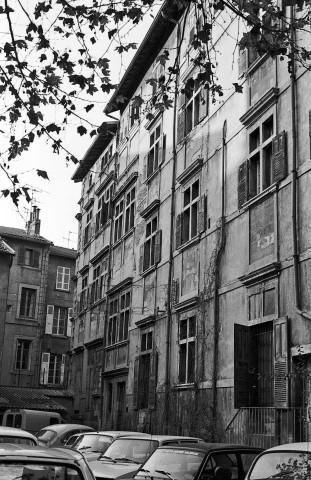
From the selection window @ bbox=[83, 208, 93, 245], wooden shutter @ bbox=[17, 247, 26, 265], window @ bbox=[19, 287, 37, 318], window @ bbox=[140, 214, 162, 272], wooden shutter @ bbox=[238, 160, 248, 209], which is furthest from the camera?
wooden shutter @ bbox=[17, 247, 26, 265]

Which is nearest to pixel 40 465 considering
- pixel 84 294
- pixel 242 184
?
pixel 242 184

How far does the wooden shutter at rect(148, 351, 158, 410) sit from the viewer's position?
836 inches

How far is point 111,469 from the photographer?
37.9 feet

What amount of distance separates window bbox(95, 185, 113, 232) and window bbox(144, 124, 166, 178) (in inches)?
236

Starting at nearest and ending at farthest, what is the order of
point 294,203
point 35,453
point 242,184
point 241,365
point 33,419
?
point 35,453
point 294,203
point 241,365
point 242,184
point 33,419

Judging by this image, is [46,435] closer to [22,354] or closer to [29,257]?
[22,354]

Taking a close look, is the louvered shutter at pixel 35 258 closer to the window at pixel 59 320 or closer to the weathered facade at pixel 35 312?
the weathered facade at pixel 35 312

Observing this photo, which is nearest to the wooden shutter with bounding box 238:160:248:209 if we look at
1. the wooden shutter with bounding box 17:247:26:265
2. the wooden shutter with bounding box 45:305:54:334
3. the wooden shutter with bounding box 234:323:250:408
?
the wooden shutter with bounding box 234:323:250:408

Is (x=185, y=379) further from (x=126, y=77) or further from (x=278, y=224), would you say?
(x=126, y=77)

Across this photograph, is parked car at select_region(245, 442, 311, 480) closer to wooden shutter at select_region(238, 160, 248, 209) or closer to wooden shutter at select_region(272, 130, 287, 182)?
wooden shutter at select_region(272, 130, 287, 182)

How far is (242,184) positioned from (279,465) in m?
9.89

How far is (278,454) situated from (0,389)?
31910 millimetres

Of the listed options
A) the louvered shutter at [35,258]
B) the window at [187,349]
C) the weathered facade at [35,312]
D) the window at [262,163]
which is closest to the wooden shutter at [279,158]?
the window at [262,163]

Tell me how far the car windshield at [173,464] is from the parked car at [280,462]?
1049mm
